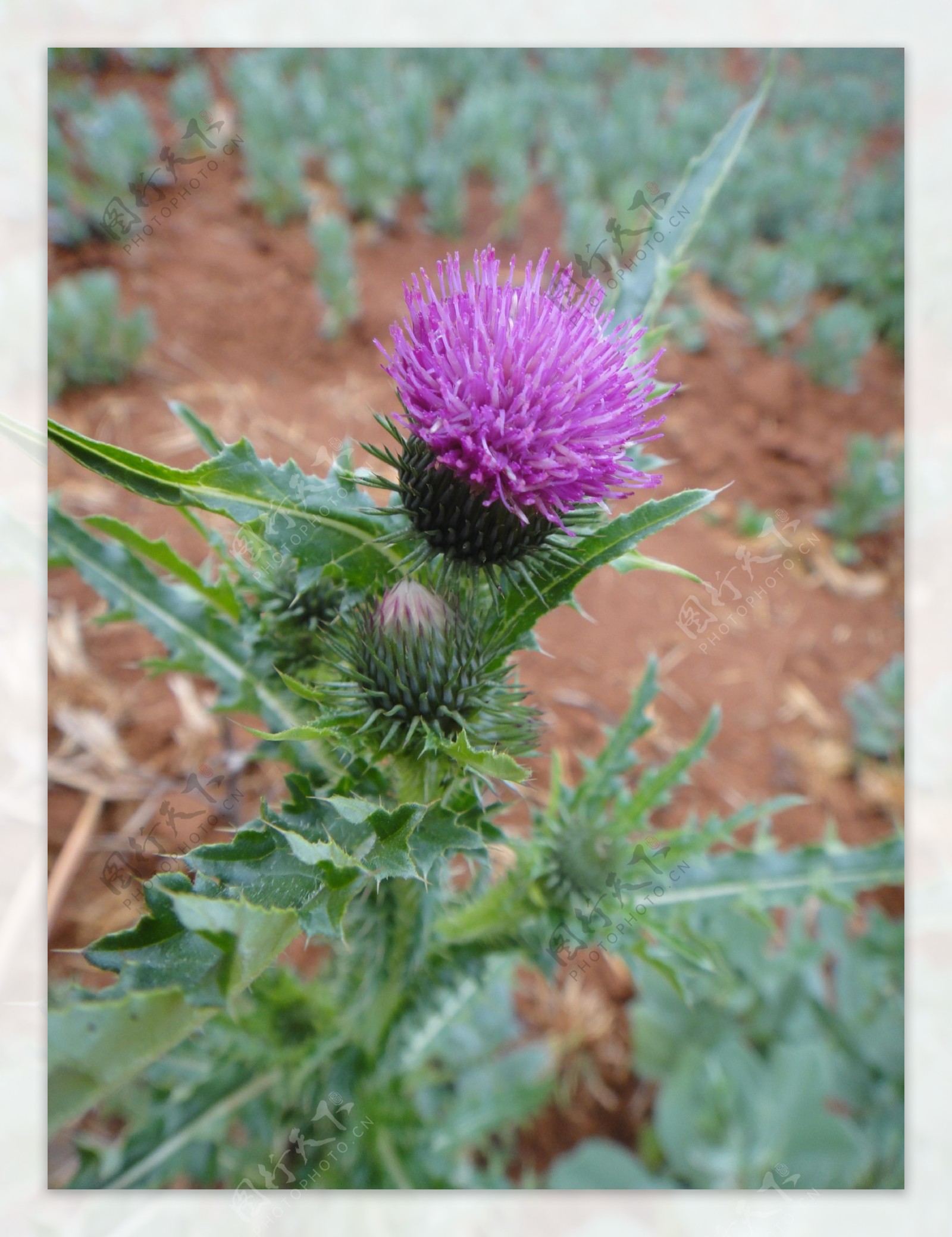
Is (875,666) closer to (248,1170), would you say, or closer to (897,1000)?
(897,1000)

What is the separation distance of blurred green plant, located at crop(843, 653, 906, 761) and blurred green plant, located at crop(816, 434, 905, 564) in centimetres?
98

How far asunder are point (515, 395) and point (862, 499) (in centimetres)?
382

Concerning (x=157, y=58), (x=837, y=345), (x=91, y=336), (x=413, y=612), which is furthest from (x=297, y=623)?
(x=157, y=58)

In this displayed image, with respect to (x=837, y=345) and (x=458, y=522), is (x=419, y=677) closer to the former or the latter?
(x=458, y=522)

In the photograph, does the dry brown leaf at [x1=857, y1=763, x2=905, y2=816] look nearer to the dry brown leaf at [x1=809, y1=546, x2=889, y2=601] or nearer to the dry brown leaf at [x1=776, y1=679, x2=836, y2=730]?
the dry brown leaf at [x1=776, y1=679, x2=836, y2=730]

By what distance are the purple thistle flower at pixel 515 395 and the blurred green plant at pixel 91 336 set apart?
304cm

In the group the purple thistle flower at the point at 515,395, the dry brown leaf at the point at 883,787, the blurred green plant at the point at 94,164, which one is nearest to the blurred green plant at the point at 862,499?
the dry brown leaf at the point at 883,787

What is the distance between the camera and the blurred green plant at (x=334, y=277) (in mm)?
4395

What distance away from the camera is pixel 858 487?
4.54 metres

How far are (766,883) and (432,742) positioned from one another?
4.50 ft

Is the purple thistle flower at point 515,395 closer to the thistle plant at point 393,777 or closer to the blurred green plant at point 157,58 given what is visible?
the thistle plant at point 393,777

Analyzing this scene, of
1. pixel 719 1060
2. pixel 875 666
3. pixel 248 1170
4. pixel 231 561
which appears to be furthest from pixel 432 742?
pixel 875 666

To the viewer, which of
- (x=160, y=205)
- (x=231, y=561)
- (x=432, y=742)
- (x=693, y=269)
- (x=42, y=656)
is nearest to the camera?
(x=432, y=742)

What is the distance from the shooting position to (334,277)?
439 centimetres
